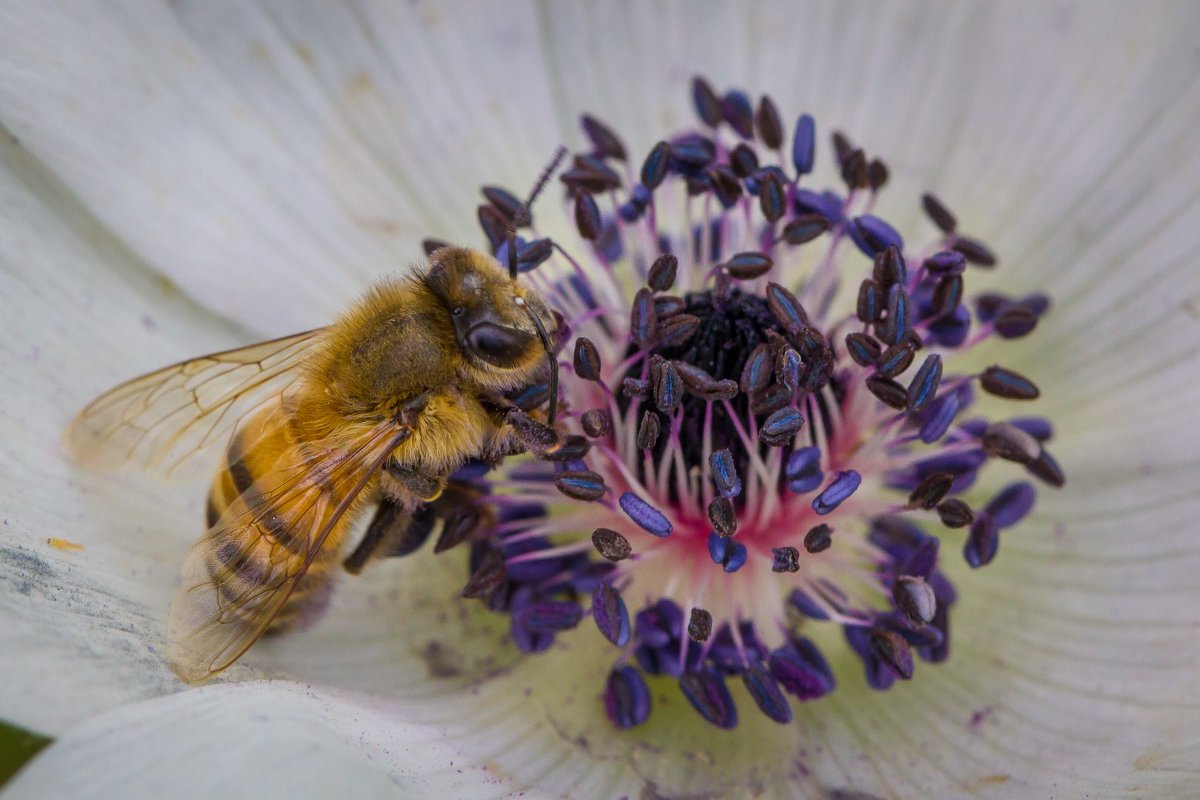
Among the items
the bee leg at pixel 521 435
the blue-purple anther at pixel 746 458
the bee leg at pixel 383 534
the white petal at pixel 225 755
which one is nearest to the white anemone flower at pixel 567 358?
the white petal at pixel 225 755

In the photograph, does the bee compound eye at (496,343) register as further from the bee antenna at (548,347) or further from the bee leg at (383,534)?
the bee leg at (383,534)

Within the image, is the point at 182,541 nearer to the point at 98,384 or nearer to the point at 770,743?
the point at 98,384

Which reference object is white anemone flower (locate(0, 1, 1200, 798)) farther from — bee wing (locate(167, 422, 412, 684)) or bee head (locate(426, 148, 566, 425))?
bee head (locate(426, 148, 566, 425))

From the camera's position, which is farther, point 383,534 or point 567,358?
point 567,358

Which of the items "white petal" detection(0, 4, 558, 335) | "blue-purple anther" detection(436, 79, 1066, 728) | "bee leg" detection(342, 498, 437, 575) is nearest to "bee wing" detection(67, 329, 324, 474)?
"bee leg" detection(342, 498, 437, 575)

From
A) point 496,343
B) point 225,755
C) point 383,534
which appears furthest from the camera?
point 383,534

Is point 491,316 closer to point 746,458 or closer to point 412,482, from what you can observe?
point 412,482

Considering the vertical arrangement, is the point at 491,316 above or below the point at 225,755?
above

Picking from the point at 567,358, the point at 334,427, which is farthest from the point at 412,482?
the point at 567,358
